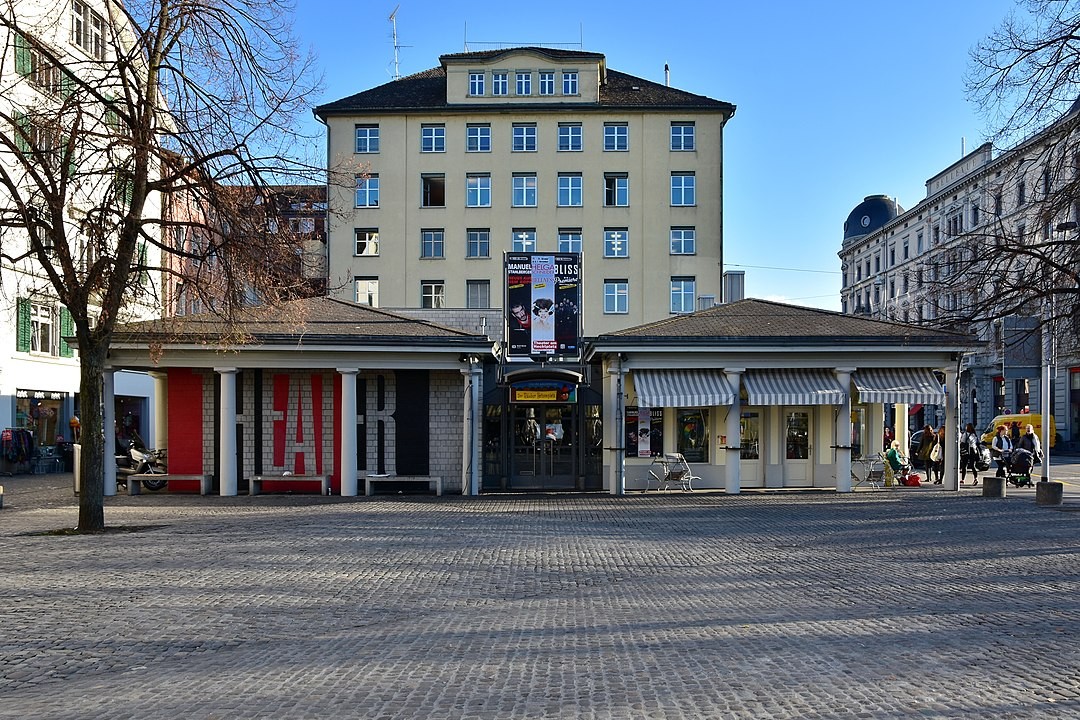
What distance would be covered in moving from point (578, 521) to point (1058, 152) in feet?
Result: 36.2

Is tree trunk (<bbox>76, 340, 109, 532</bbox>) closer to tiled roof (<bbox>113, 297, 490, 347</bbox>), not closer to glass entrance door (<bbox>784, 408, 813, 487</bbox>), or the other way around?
tiled roof (<bbox>113, 297, 490, 347</bbox>)

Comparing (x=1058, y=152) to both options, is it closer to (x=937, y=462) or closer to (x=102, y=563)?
(x=937, y=462)

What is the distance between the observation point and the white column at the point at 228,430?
83.0 ft

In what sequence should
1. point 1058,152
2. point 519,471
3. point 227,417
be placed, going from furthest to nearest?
point 519,471
point 227,417
point 1058,152

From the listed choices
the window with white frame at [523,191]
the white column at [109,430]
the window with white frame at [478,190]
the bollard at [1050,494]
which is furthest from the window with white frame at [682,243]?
the white column at [109,430]

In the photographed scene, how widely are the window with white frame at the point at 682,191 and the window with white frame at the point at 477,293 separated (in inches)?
418

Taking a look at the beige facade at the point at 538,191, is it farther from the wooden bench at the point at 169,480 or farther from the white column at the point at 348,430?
the white column at the point at 348,430

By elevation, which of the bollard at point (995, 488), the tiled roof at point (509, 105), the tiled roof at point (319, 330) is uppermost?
the tiled roof at point (509, 105)

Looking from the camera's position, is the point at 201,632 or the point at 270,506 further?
the point at 270,506

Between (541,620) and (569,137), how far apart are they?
48.7 m

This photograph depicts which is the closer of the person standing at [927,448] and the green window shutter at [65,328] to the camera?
the person standing at [927,448]

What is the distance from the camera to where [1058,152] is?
19.7m

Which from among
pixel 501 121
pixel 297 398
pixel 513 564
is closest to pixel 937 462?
pixel 297 398

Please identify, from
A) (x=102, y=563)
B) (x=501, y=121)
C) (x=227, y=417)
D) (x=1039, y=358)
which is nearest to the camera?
(x=102, y=563)
